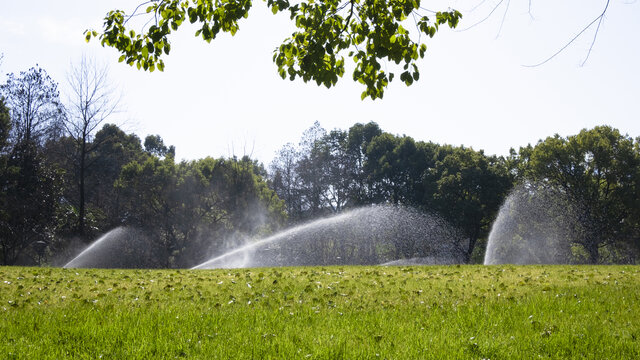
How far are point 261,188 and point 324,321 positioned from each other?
108 feet

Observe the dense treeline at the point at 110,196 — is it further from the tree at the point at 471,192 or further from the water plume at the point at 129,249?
the tree at the point at 471,192

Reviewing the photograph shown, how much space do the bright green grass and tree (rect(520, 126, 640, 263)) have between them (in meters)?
27.5

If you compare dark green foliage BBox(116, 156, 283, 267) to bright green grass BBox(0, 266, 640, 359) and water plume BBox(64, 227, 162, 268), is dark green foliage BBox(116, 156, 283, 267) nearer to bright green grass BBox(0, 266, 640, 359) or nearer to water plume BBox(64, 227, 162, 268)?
water plume BBox(64, 227, 162, 268)

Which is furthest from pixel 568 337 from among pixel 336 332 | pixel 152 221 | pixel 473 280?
pixel 152 221

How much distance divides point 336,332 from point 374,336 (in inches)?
16.6

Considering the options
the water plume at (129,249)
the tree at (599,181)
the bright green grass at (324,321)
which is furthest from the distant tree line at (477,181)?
the bright green grass at (324,321)

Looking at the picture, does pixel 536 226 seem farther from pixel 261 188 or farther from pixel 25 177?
pixel 25 177

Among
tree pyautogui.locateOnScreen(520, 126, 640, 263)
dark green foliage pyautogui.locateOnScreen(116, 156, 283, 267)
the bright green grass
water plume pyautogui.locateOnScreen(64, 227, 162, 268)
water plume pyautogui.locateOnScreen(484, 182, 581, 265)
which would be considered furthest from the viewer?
dark green foliage pyautogui.locateOnScreen(116, 156, 283, 267)

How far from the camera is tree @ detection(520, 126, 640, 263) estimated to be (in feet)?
105

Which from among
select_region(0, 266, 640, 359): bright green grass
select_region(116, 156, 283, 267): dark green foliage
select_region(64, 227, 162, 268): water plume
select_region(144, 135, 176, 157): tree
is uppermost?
select_region(144, 135, 176, 157): tree

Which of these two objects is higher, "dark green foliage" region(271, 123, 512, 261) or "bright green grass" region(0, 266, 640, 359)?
"dark green foliage" region(271, 123, 512, 261)

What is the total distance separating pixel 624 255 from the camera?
3562 centimetres

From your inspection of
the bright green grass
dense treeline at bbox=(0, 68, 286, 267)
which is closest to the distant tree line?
dense treeline at bbox=(0, 68, 286, 267)

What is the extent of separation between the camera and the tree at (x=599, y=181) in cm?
3206
